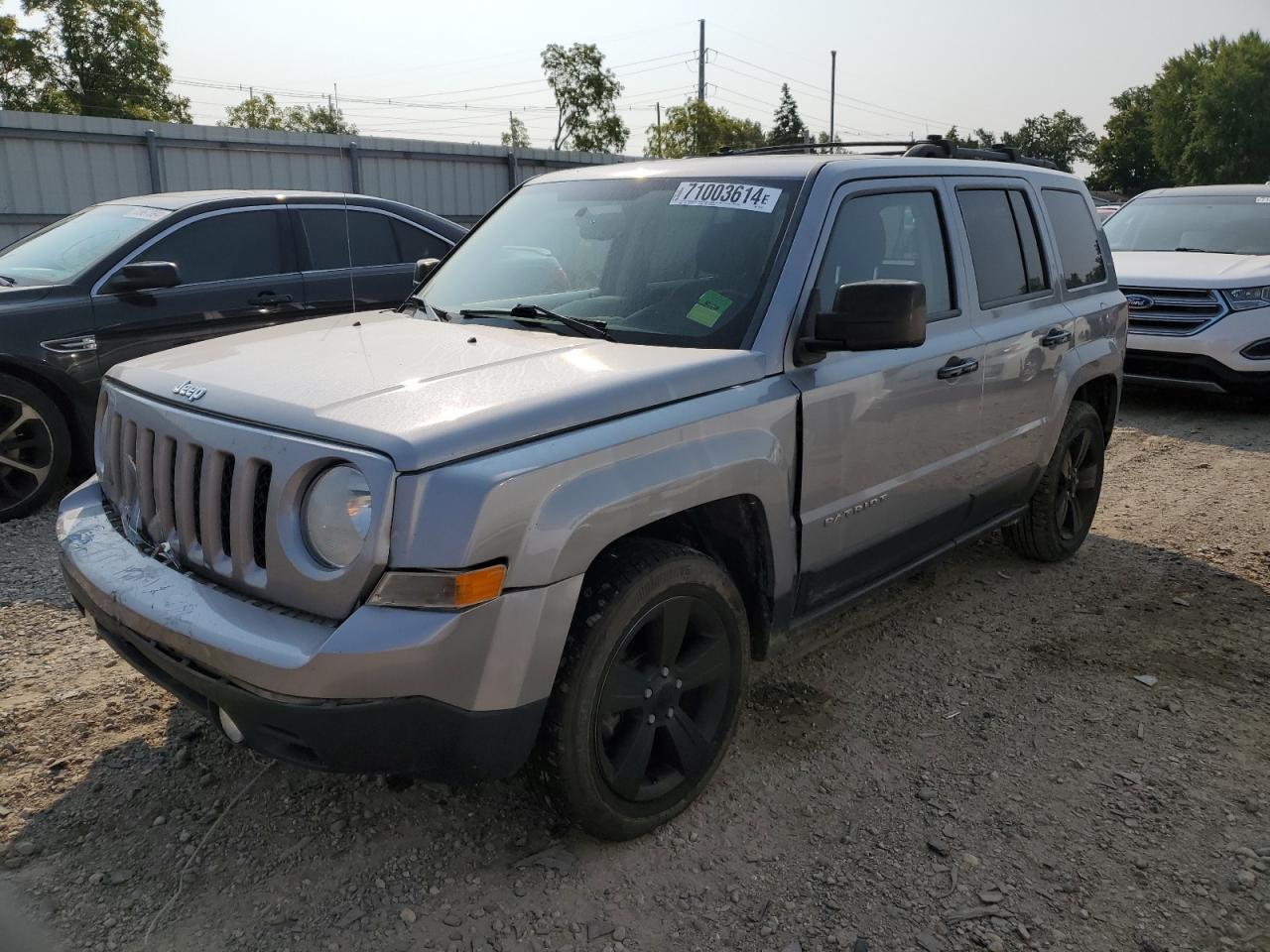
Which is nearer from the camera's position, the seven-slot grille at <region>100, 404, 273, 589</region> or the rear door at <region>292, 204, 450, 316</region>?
the seven-slot grille at <region>100, 404, 273, 589</region>

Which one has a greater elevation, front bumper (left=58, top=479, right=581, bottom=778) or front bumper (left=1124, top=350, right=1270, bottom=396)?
front bumper (left=58, top=479, right=581, bottom=778)

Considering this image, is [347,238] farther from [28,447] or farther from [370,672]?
[370,672]

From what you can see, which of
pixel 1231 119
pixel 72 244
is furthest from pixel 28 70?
pixel 1231 119

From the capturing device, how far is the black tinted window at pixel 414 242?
23.0 ft

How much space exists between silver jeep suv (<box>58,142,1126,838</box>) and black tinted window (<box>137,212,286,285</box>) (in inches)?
109

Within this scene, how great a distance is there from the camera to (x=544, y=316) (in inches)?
127

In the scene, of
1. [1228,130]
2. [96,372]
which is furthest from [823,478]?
[1228,130]

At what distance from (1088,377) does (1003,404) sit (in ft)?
3.29

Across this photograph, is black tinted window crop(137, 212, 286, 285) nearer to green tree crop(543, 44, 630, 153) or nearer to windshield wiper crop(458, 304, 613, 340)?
windshield wiper crop(458, 304, 613, 340)

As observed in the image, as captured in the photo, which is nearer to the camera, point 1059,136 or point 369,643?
point 369,643

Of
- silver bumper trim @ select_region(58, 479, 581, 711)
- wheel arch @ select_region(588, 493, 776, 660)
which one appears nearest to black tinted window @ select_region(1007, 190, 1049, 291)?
wheel arch @ select_region(588, 493, 776, 660)

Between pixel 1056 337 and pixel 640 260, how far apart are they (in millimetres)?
2103

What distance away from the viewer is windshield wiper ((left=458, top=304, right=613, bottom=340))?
3.07 m

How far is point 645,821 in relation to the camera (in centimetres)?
272
